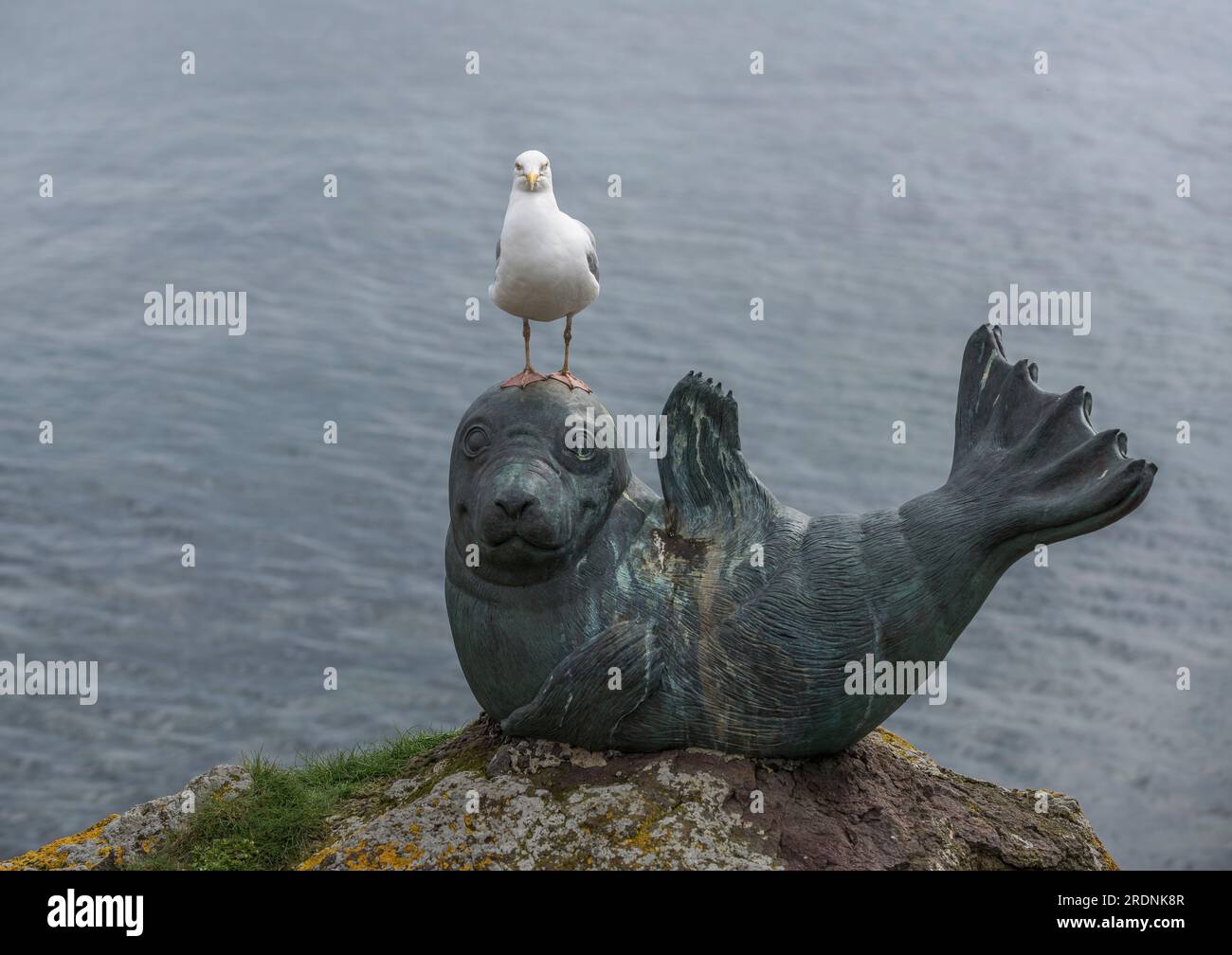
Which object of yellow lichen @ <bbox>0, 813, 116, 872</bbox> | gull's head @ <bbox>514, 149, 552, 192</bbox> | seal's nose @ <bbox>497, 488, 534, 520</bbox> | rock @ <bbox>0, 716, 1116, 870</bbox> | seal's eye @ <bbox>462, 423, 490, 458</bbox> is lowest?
yellow lichen @ <bbox>0, 813, 116, 872</bbox>

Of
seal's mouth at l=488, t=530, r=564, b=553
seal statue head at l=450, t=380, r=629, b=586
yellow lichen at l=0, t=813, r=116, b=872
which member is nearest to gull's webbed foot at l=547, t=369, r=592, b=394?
seal statue head at l=450, t=380, r=629, b=586

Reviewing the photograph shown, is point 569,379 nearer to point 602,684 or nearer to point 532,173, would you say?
point 532,173

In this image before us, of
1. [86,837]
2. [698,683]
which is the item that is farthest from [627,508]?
[86,837]

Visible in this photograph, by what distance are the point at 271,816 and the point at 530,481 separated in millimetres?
1972

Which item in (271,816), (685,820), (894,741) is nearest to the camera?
(685,820)

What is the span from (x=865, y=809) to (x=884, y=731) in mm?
1331

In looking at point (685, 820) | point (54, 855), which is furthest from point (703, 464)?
point (54, 855)

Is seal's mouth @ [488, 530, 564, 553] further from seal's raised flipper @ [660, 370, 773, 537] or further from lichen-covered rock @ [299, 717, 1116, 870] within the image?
lichen-covered rock @ [299, 717, 1116, 870]

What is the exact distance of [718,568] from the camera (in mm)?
6441

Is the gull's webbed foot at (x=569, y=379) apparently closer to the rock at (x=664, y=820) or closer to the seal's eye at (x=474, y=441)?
the seal's eye at (x=474, y=441)

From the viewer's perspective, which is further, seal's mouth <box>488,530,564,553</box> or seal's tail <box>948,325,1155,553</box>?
seal's mouth <box>488,530,564,553</box>

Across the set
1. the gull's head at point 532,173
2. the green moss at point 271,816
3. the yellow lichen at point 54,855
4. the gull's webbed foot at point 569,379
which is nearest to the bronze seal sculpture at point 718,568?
the gull's webbed foot at point 569,379

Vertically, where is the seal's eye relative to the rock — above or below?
above

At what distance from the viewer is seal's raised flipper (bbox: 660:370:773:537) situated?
6.52 meters
